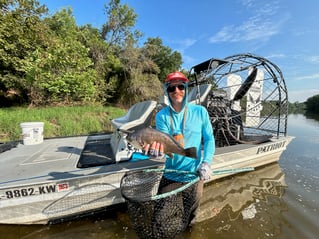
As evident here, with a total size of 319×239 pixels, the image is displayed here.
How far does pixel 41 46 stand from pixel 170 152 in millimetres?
9802

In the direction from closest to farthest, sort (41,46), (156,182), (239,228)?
(156,182), (239,228), (41,46)

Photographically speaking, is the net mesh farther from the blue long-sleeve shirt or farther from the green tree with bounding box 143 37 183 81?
the green tree with bounding box 143 37 183 81

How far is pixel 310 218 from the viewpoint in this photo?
2578mm

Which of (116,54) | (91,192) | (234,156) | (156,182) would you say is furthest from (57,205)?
(116,54)

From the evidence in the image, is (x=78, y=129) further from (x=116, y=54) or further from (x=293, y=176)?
(x=116, y=54)

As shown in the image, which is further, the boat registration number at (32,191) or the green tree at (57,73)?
the green tree at (57,73)

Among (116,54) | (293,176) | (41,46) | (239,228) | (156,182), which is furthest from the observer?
(116,54)

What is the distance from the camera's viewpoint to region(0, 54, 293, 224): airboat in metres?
2.05

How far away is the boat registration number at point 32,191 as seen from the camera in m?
1.90

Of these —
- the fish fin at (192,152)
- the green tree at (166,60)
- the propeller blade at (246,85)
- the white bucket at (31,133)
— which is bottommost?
the white bucket at (31,133)

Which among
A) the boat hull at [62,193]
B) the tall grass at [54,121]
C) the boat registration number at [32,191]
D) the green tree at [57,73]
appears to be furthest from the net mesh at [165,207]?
the green tree at [57,73]

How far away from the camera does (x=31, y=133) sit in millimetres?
3697

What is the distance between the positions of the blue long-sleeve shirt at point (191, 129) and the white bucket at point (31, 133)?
3.37 meters

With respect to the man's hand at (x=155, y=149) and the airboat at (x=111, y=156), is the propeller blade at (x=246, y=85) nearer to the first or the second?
the airboat at (x=111, y=156)
